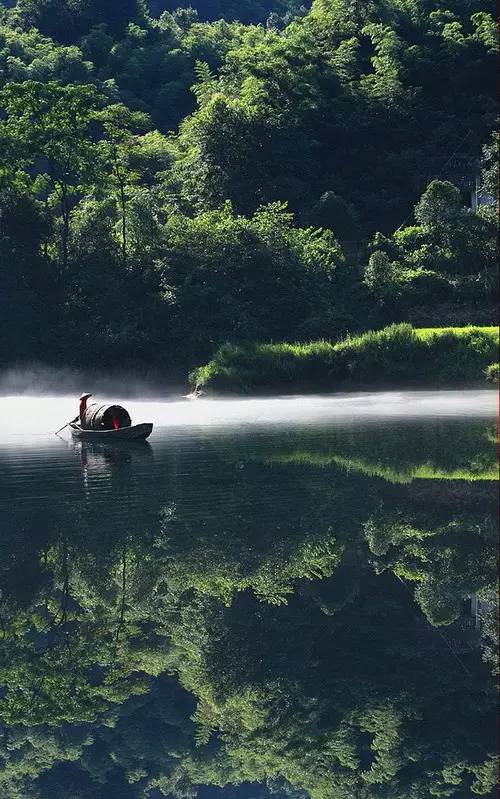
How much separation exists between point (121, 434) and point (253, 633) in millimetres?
26107

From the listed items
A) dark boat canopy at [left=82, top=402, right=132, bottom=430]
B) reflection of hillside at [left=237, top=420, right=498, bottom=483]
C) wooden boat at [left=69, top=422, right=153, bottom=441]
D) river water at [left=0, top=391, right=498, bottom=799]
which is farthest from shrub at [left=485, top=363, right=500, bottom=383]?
river water at [left=0, top=391, right=498, bottom=799]

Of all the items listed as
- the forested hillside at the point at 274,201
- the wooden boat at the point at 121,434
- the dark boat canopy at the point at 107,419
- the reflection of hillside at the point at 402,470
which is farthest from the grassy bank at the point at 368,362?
the reflection of hillside at the point at 402,470

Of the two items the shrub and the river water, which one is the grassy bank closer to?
the shrub

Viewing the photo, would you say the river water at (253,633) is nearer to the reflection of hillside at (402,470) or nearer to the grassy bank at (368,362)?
the reflection of hillside at (402,470)

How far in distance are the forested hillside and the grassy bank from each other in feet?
12.5

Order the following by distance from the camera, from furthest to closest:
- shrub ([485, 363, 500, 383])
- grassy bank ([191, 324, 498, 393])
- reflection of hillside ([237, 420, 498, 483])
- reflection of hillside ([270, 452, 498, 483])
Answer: grassy bank ([191, 324, 498, 393]), shrub ([485, 363, 500, 383]), reflection of hillside ([237, 420, 498, 483]), reflection of hillside ([270, 452, 498, 483])

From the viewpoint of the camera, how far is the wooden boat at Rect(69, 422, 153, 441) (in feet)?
137

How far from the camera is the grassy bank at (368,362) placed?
2477 inches

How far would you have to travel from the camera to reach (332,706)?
13.8m

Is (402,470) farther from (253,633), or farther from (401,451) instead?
(253,633)

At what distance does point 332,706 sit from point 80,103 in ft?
225

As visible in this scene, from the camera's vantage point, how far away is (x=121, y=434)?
42281 mm

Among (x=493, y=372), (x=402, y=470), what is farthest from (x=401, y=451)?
(x=493, y=372)

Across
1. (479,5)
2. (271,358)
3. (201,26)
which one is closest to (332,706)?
(271,358)
